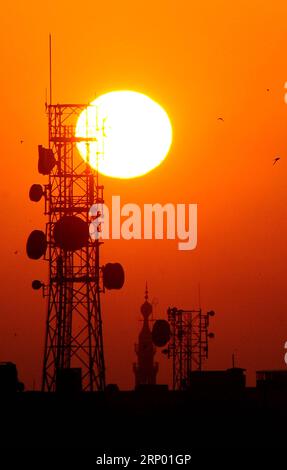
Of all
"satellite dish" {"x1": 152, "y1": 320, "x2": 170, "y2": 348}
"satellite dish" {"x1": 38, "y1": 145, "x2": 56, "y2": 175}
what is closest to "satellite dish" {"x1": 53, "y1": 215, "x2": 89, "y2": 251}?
"satellite dish" {"x1": 38, "y1": 145, "x2": 56, "y2": 175}

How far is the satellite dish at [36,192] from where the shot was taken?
164 ft

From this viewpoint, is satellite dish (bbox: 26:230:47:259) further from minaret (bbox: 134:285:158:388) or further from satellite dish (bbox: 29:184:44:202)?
minaret (bbox: 134:285:158:388)

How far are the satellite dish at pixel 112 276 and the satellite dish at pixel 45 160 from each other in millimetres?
4939

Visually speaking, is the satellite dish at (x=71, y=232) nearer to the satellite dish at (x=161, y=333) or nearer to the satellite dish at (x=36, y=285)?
the satellite dish at (x=36, y=285)

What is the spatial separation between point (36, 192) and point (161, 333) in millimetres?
17728

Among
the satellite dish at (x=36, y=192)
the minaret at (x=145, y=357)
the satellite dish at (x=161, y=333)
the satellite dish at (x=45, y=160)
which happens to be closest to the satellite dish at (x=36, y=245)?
the satellite dish at (x=36, y=192)

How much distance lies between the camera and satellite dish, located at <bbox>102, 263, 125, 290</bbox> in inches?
1969

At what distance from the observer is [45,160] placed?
4897cm

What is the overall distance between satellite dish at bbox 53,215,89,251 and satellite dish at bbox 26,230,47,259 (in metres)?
1.84

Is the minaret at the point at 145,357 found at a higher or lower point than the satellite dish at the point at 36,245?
higher

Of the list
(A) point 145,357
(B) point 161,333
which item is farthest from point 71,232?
(A) point 145,357

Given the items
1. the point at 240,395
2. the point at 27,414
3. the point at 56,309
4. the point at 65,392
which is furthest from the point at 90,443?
the point at 240,395

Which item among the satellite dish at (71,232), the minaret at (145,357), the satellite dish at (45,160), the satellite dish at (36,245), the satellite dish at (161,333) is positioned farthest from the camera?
the minaret at (145,357)

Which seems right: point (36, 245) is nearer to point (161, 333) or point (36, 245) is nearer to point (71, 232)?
point (71, 232)
